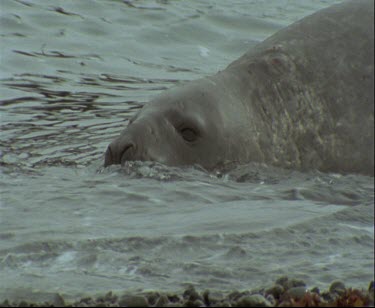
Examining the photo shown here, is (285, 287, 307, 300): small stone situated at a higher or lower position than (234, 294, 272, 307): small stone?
lower

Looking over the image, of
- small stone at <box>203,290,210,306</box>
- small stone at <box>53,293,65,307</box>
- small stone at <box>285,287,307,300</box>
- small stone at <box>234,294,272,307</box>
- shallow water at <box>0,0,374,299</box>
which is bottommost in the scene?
shallow water at <box>0,0,374,299</box>

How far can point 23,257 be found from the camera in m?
4.91

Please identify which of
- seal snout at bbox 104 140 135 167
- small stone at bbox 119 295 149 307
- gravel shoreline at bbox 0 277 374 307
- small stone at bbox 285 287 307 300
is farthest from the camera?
seal snout at bbox 104 140 135 167

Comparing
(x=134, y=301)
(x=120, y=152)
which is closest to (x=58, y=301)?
(x=134, y=301)

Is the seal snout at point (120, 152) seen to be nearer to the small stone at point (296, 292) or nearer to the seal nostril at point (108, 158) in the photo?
the seal nostril at point (108, 158)

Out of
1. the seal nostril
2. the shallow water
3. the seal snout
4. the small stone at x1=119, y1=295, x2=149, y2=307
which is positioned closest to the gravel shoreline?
the small stone at x1=119, y1=295, x2=149, y2=307

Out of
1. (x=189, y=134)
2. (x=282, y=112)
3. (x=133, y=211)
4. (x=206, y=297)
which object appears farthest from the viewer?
(x=282, y=112)

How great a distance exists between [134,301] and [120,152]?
9.18ft

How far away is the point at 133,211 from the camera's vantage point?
5.94 meters

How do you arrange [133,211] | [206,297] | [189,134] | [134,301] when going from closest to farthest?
[134,301] → [206,297] → [133,211] → [189,134]

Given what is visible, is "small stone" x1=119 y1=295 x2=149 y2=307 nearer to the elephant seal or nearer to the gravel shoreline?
the gravel shoreline

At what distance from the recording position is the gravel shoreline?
3664 millimetres

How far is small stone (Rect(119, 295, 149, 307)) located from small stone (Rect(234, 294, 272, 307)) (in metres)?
0.33

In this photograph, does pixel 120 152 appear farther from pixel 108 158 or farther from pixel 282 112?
pixel 282 112
